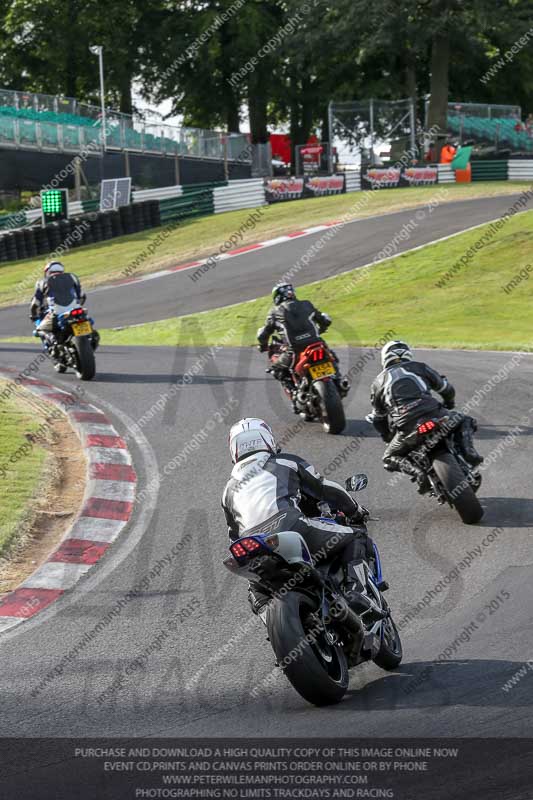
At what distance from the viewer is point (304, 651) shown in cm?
519

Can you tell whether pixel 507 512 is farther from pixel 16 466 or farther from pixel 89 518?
pixel 16 466

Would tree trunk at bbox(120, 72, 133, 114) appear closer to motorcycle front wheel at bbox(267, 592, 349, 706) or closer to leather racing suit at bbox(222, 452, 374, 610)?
leather racing suit at bbox(222, 452, 374, 610)

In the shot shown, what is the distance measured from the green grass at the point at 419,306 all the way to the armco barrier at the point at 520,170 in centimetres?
1324

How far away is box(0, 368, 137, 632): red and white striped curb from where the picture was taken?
748 cm

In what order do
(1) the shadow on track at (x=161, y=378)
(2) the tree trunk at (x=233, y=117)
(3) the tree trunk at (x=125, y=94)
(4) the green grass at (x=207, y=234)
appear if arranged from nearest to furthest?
(1) the shadow on track at (x=161, y=378) → (4) the green grass at (x=207, y=234) → (3) the tree trunk at (x=125, y=94) → (2) the tree trunk at (x=233, y=117)

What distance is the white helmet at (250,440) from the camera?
6293 millimetres

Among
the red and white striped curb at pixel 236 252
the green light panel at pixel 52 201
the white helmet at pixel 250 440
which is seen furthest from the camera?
the green light panel at pixel 52 201

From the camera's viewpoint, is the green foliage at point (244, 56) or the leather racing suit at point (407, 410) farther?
the green foliage at point (244, 56)

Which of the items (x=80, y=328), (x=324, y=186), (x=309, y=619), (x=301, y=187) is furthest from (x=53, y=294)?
(x=324, y=186)

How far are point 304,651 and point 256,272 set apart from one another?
83.9 feet

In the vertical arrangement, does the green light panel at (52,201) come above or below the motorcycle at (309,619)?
above

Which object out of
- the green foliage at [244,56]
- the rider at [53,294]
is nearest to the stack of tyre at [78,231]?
the green foliage at [244,56]

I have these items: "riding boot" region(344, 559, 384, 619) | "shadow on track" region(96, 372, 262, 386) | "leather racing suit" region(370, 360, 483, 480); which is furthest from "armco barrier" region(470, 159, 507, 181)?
"riding boot" region(344, 559, 384, 619)

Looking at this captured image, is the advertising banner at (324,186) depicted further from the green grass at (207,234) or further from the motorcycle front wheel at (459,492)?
the motorcycle front wheel at (459,492)
